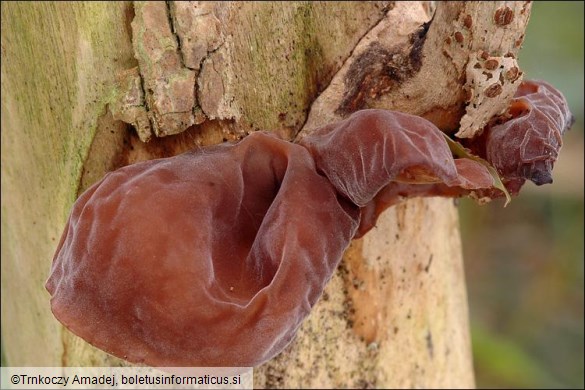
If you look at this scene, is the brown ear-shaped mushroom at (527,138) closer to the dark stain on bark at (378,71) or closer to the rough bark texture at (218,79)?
the rough bark texture at (218,79)

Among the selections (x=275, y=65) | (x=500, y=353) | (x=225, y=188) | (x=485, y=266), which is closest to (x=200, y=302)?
(x=225, y=188)

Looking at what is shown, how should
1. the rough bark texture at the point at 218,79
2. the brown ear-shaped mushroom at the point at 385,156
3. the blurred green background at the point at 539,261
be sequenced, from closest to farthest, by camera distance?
the brown ear-shaped mushroom at the point at 385,156, the rough bark texture at the point at 218,79, the blurred green background at the point at 539,261

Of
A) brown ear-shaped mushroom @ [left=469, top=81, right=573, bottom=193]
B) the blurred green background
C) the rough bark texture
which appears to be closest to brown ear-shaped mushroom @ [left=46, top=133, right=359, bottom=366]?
the rough bark texture

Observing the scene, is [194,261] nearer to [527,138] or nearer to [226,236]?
[226,236]

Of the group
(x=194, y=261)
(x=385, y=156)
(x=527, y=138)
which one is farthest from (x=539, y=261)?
(x=194, y=261)

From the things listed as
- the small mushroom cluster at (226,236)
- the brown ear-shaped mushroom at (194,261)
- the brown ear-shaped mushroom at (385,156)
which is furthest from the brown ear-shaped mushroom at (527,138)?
the brown ear-shaped mushroom at (194,261)

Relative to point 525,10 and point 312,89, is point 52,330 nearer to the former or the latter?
point 312,89
